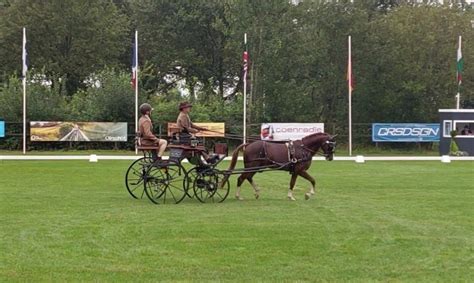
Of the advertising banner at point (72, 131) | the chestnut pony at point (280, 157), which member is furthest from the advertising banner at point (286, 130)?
the chestnut pony at point (280, 157)

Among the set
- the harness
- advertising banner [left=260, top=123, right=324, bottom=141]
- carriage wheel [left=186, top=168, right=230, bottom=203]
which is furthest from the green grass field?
advertising banner [left=260, top=123, right=324, bottom=141]

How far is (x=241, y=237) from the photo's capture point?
940cm

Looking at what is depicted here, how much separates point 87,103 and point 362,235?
116ft

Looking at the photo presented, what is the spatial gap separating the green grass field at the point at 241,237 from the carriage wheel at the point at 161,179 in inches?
17.1

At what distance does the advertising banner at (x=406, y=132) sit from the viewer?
41.9m

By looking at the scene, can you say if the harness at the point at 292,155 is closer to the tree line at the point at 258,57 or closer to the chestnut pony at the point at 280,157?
the chestnut pony at the point at 280,157

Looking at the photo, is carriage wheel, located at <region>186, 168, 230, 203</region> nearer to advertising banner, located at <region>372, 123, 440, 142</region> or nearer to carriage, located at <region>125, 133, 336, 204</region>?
carriage, located at <region>125, 133, 336, 204</region>

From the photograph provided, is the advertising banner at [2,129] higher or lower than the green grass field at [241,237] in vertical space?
higher

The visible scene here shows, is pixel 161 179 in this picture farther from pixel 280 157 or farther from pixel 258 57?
pixel 258 57

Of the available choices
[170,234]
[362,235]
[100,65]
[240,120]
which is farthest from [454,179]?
[100,65]

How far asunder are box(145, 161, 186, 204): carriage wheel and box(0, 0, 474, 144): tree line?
28.5 meters

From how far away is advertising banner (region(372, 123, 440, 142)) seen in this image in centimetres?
4194

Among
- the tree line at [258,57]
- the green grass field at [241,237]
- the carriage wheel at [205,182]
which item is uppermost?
the tree line at [258,57]

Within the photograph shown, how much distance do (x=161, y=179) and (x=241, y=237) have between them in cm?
469
